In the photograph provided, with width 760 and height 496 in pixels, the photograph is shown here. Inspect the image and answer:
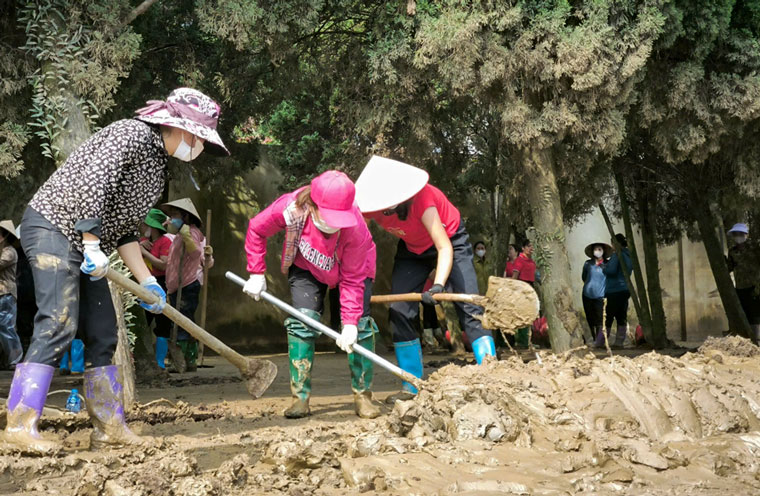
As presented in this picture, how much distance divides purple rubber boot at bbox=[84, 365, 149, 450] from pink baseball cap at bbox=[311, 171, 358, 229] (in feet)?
4.78

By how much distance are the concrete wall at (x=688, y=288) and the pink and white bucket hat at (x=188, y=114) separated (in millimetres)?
11379

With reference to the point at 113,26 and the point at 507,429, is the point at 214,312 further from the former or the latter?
the point at 507,429

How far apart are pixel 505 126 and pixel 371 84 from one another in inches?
53.5

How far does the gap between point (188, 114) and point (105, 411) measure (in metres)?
1.56

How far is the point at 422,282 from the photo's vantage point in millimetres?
6062

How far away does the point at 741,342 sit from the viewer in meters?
6.00

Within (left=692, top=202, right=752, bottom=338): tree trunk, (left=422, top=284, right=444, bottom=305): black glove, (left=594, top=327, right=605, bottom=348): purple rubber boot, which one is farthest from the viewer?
(left=594, top=327, right=605, bottom=348): purple rubber boot

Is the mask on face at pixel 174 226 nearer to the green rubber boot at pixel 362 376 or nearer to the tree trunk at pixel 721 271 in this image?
the green rubber boot at pixel 362 376

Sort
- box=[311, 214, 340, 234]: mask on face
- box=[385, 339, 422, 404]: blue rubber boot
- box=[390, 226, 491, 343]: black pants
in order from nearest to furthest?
box=[311, 214, 340, 234]: mask on face
box=[390, 226, 491, 343]: black pants
box=[385, 339, 422, 404]: blue rubber boot

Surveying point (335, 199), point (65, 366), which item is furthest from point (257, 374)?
point (65, 366)

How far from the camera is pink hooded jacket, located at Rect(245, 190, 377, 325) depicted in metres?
5.14

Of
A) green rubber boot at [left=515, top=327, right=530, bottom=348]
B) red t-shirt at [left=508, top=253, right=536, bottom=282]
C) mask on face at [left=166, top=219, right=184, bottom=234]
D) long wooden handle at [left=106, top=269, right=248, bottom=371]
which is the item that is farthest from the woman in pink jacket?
green rubber boot at [left=515, top=327, right=530, bottom=348]

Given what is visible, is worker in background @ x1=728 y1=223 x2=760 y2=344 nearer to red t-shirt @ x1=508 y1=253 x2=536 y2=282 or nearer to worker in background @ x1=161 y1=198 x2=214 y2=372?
red t-shirt @ x1=508 y1=253 x2=536 y2=282

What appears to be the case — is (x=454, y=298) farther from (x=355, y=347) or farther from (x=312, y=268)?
(x=312, y=268)
